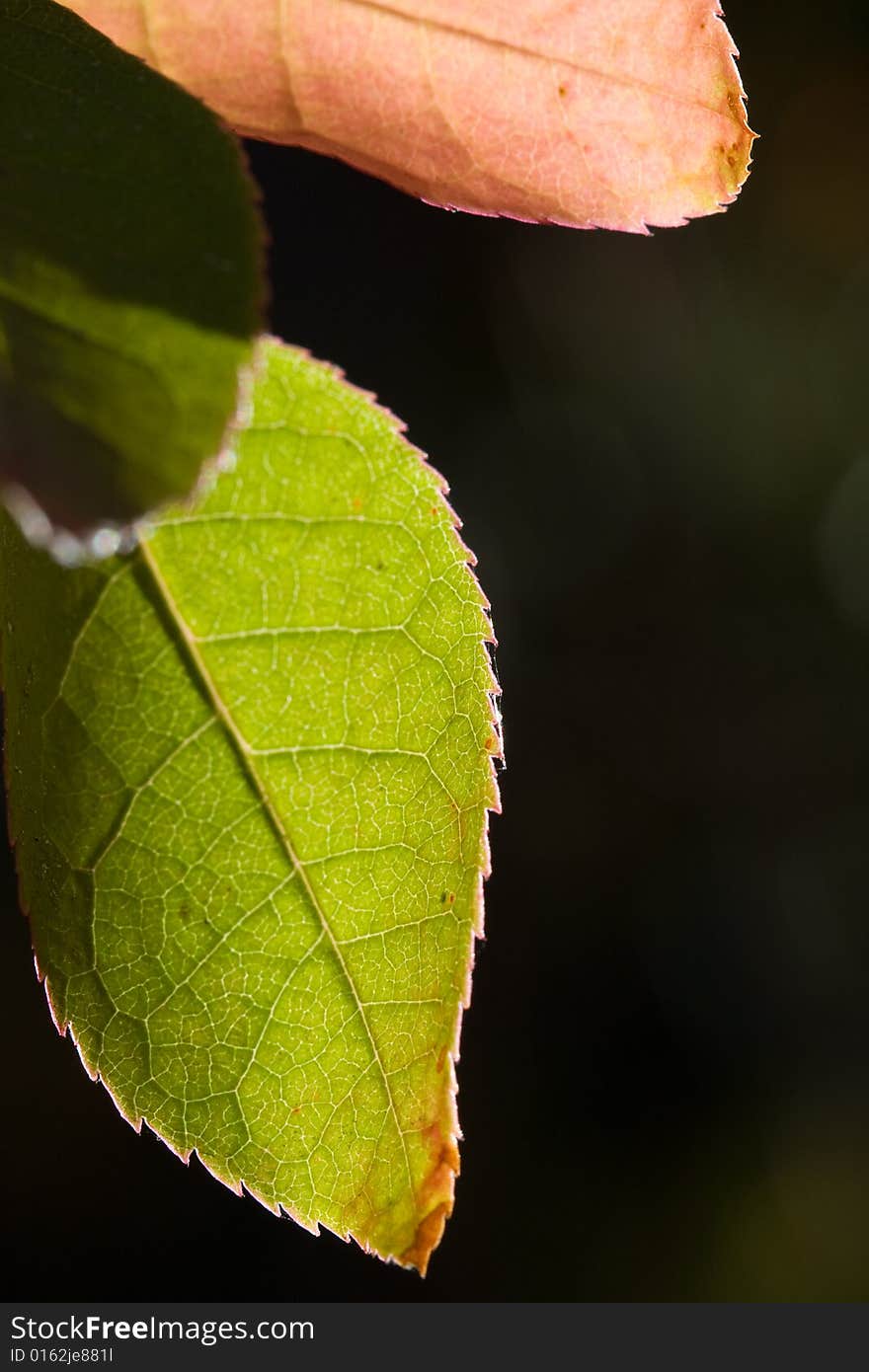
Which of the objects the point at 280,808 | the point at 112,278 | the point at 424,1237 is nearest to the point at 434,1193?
the point at 424,1237

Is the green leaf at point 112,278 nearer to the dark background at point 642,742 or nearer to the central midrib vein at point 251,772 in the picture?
the central midrib vein at point 251,772

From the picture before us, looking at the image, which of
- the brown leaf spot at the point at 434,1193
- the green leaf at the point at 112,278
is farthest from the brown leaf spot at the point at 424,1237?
the green leaf at the point at 112,278

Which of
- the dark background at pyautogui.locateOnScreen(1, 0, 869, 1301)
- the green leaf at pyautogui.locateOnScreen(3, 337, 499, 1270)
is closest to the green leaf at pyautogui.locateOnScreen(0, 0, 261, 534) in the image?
the green leaf at pyautogui.locateOnScreen(3, 337, 499, 1270)

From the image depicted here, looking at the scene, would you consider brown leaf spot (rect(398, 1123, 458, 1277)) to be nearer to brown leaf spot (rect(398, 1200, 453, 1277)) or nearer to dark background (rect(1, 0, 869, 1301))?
brown leaf spot (rect(398, 1200, 453, 1277))

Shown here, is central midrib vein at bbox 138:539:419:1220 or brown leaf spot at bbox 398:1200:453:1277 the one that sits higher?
central midrib vein at bbox 138:539:419:1220

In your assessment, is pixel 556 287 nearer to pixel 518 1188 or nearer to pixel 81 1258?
pixel 518 1188

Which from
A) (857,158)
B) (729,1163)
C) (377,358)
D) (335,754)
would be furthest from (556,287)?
(335,754)

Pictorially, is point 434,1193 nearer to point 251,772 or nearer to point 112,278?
point 251,772
